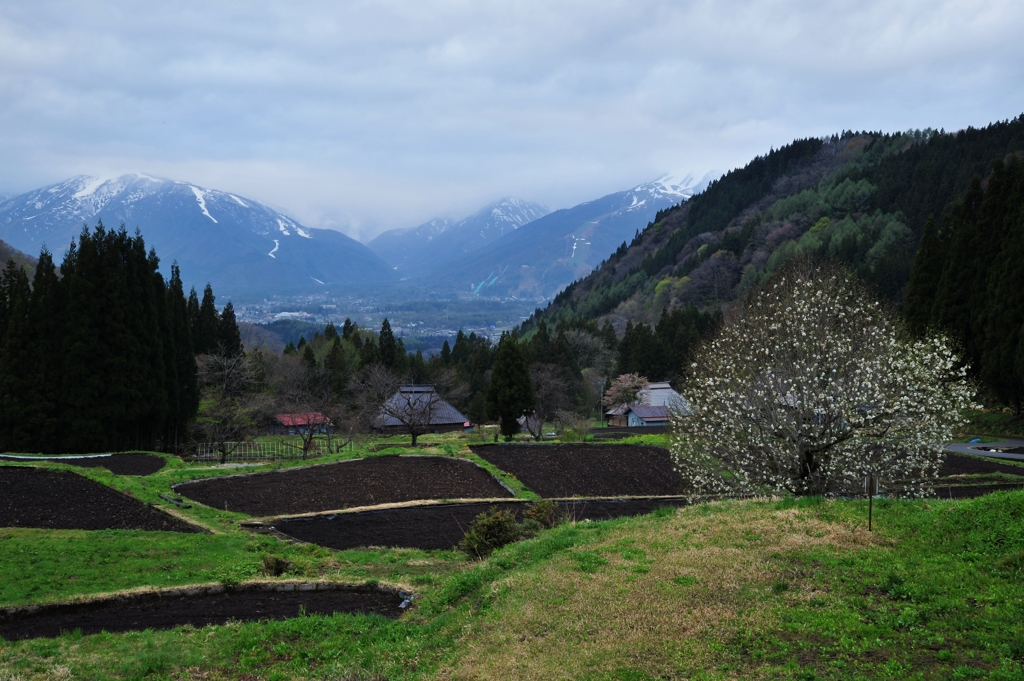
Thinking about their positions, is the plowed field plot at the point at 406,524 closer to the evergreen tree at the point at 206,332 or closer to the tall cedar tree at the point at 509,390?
the tall cedar tree at the point at 509,390

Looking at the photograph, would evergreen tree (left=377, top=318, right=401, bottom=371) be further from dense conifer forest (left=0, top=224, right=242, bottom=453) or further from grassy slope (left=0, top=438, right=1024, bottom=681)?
grassy slope (left=0, top=438, right=1024, bottom=681)

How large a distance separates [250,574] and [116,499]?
8644 mm

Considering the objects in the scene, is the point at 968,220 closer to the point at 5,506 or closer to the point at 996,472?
the point at 996,472

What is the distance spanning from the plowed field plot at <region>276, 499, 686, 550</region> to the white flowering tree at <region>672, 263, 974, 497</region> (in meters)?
4.02

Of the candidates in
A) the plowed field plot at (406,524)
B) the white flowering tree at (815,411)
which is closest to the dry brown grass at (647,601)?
the white flowering tree at (815,411)

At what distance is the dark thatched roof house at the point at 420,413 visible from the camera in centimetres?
4491

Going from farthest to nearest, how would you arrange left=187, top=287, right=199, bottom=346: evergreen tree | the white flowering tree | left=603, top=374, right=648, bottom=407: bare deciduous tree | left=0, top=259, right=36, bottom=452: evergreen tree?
left=603, top=374, right=648, bottom=407: bare deciduous tree → left=187, top=287, right=199, bottom=346: evergreen tree → left=0, top=259, right=36, bottom=452: evergreen tree → the white flowering tree

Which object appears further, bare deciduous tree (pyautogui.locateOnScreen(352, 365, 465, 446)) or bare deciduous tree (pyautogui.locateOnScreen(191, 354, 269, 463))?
bare deciduous tree (pyautogui.locateOnScreen(352, 365, 465, 446))

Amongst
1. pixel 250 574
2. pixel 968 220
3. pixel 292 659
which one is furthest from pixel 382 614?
pixel 968 220

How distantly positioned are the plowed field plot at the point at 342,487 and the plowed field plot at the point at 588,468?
2049mm

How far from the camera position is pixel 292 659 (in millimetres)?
8453

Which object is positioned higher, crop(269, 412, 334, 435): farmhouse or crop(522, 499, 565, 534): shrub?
crop(522, 499, 565, 534): shrub

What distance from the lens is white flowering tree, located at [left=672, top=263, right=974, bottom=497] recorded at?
14539mm

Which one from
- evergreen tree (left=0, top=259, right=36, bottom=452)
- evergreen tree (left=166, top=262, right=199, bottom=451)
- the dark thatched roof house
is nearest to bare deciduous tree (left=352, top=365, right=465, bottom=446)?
the dark thatched roof house
